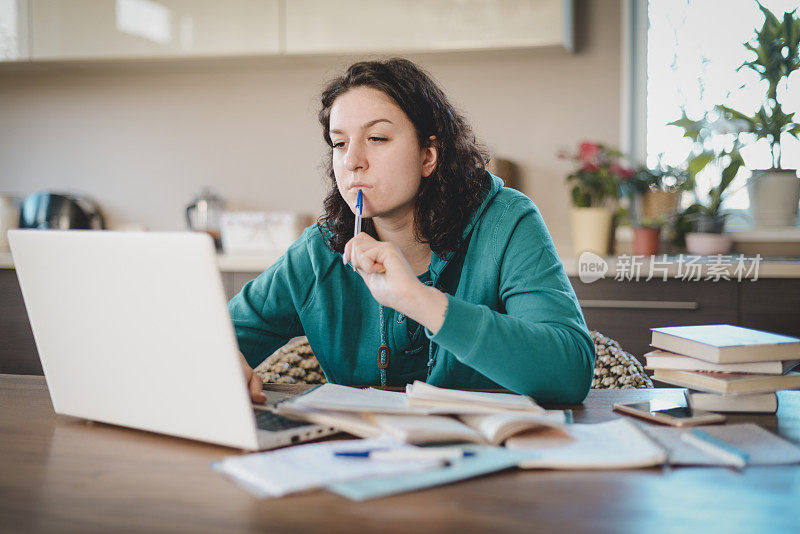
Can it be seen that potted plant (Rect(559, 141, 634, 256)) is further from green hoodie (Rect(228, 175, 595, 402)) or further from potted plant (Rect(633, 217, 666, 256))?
green hoodie (Rect(228, 175, 595, 402))

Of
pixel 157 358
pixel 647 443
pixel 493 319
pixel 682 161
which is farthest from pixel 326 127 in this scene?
pixel 682 161

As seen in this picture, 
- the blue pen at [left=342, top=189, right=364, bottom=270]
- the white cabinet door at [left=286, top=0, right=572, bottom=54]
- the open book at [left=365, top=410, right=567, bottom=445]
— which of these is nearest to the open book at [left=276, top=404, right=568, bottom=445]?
the open book at [left=365, top=410, right=567, bottom=445]

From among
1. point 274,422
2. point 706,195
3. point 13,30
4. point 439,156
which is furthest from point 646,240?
point 13,30

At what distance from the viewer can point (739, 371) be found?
1062 mm

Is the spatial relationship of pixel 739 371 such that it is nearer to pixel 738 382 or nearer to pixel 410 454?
pixel 738 382

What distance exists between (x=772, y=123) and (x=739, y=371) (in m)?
2.00

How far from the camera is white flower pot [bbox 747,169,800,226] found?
2736 millimetres

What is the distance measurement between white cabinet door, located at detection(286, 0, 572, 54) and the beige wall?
180 mm

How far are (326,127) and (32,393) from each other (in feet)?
2.45

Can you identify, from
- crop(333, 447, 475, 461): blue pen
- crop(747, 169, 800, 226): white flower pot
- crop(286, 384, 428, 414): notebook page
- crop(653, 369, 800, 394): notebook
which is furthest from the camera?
crop(747, 169, 800, 226): white flower pot

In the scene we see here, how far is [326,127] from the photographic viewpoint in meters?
1.57

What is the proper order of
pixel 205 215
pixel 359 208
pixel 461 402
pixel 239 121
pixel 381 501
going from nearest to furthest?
pixel 381 501 → pixel 461 402 → pixel 359 208 → pixel 205 215 → pixel 239 121

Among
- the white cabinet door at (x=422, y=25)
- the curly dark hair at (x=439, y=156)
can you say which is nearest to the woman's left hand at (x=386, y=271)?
the curly dark hair at (x=439, y=156)

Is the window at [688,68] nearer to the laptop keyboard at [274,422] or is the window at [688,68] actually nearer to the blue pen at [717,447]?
the blue pen at [717,447]
